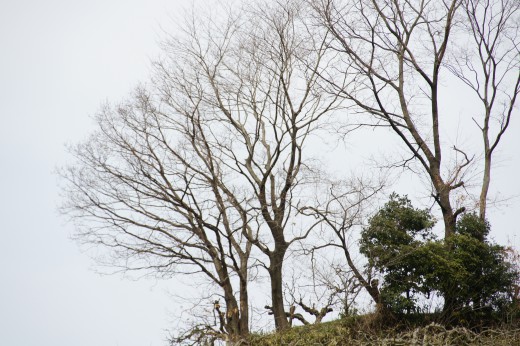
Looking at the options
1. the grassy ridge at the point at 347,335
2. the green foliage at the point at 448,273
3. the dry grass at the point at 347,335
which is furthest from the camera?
the green foliage at the point at 448,273

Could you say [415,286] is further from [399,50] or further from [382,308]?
[399,50]

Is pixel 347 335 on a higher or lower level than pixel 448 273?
lower

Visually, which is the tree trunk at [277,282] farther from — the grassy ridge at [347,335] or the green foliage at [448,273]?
the green foliage at [448,273]

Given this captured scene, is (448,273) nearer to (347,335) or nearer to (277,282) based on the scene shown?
(347,335)

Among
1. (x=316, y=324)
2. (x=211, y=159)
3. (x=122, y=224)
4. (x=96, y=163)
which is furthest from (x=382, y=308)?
(x=96, y=163)

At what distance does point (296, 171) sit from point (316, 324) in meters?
3.44

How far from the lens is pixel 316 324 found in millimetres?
14219

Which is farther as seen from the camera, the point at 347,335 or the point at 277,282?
the point at 277,282

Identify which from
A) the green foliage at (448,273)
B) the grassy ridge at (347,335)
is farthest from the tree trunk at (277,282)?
the green foliage at (448,273)

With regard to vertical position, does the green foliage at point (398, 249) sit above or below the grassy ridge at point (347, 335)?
above

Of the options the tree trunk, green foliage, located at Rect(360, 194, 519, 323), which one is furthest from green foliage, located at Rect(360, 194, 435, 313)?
the tree trunk

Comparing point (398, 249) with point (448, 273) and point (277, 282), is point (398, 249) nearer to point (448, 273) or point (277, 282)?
point (448, 273)

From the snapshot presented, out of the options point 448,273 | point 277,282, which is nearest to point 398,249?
point 448,273

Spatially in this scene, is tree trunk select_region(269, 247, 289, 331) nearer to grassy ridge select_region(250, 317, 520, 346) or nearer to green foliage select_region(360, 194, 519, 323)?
grassy ridge select_region(250, 317, 520, 346)
